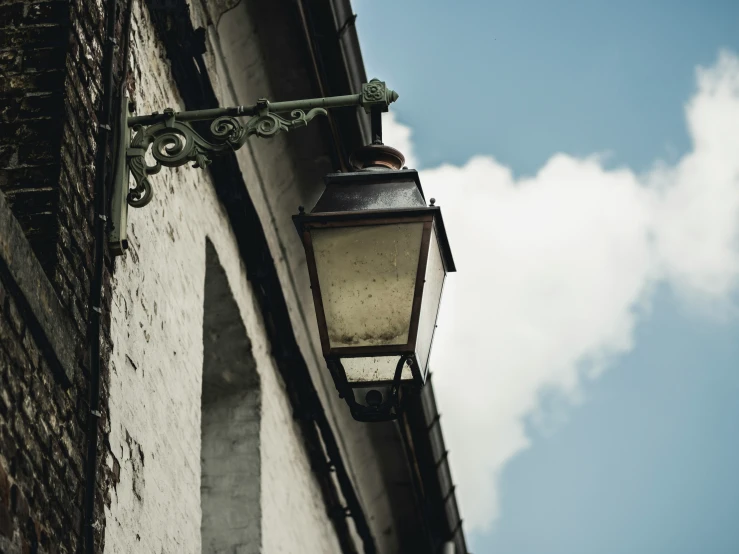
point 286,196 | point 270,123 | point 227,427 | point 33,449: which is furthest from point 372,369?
point 286,196

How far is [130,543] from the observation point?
469 centimetres

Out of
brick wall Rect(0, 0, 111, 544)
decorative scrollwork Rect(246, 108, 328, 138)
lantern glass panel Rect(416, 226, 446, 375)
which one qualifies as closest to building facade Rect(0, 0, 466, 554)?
brick wall Rect(0, 0, 111, 544)

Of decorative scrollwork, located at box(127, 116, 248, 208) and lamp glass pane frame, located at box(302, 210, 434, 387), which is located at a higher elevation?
decorative scrollwork, located at box(127, 116, 248, 208)

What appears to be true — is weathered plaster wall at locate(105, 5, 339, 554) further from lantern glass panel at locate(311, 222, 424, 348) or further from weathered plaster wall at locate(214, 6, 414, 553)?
lantern glass panel at locate(311, 222, 424, 348)

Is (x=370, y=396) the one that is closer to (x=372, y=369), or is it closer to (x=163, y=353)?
(x=372, y=369)

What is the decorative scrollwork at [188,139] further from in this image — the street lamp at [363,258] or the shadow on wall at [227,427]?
the shadow on wall at [227,427]

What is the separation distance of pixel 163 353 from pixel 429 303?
149cm

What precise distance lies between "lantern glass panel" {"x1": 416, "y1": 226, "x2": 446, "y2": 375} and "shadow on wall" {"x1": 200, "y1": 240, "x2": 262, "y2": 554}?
2477 millimetres

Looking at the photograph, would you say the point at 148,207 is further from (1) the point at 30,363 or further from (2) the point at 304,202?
(2) the point at 304,202

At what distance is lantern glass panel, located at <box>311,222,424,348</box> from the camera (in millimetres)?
4309

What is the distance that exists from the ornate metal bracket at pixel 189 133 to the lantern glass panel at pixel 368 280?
423 millimetres

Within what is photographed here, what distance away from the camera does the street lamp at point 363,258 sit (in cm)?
432

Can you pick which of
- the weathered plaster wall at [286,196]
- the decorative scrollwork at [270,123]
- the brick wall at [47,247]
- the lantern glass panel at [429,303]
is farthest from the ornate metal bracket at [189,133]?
the weathered plaster wall at [286,196]

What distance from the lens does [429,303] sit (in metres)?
4.43
